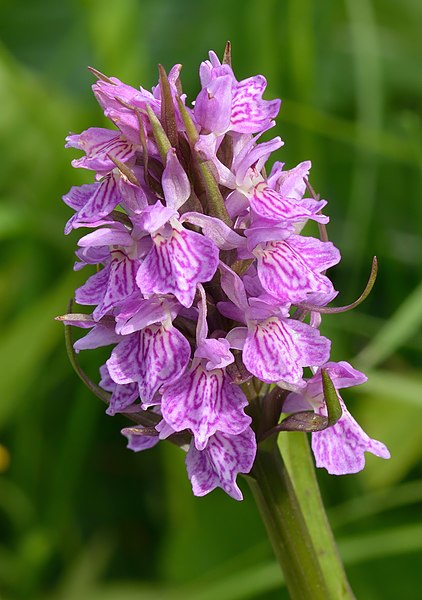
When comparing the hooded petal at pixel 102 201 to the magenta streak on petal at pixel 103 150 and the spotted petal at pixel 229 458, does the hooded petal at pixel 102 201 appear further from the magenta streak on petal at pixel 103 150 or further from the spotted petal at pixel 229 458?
the spotted petal at pixel 229 458

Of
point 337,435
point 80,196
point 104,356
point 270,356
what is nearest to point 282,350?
point 270,356

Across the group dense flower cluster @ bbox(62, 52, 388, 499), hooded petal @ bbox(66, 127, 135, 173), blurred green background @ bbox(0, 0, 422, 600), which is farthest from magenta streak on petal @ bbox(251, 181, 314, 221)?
blurred green background @ bbox(0, 0, 422, 600)

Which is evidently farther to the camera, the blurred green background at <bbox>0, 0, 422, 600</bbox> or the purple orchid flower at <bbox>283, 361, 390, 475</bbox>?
the blurred green background at <bbox>0, 0, 422, 600</bbox>

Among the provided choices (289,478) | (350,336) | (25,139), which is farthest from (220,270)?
(25,139)

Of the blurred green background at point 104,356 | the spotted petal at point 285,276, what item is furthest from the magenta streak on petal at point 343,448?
the blurred green background at point 104,356

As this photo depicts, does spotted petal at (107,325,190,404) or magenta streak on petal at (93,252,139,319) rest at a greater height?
magenta streak on petal at (93,252,139,319)

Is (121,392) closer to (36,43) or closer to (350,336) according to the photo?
(350,336)

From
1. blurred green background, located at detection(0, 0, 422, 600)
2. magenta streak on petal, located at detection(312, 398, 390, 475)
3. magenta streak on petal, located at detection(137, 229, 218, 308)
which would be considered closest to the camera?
magenta streak on petal, located at detection(137, 229, 218, 308)

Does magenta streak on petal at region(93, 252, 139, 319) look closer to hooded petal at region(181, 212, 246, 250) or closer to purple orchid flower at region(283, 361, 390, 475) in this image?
hooded petal at region(181, 212, 246, 250)
